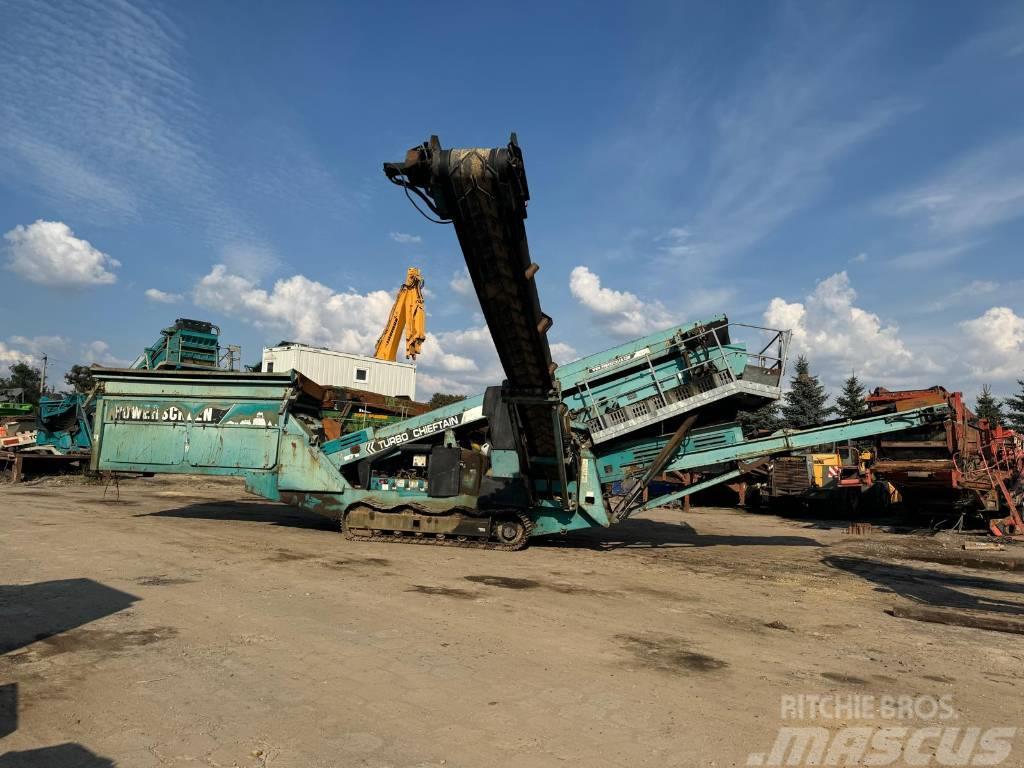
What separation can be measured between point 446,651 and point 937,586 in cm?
776

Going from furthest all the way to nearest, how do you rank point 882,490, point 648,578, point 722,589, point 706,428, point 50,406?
point 50,406 → point 882,490 → point 706,428 → point 648,578 → point 722,589

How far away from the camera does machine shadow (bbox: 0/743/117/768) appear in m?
3.28

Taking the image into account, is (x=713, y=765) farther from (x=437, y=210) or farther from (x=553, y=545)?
(x=553, y=545)

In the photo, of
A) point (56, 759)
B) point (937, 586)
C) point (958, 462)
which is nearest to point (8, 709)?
point (56, 759)

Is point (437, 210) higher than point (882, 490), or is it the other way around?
point (437, 210)

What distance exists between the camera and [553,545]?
40.1 ft

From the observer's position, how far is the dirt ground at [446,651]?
371cm

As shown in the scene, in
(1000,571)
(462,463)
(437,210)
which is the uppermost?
(437,210)

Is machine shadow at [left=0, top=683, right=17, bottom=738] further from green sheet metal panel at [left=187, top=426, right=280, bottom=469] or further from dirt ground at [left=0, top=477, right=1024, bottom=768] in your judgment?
green sheet metal panel at [left=187, top=426, right=280, bottom=469]

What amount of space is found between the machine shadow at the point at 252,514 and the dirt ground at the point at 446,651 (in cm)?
313

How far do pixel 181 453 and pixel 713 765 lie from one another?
11.8 m

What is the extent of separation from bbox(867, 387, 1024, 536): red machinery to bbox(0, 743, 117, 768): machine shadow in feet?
48.2

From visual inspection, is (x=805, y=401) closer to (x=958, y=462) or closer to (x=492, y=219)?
(x=958, y=462)

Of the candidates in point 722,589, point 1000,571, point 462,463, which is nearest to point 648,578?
point 722,589
